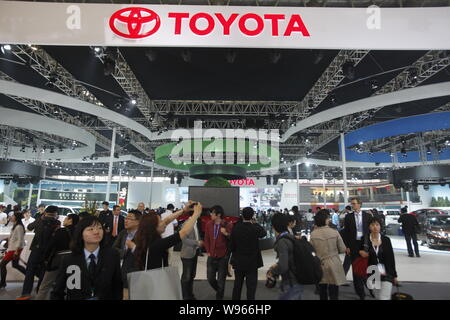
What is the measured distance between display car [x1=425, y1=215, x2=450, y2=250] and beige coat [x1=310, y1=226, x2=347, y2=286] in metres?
8.83

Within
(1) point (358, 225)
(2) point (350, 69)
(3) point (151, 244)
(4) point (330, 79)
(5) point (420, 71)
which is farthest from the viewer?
(4) point (330, 79)

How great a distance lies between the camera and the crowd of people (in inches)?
68.1

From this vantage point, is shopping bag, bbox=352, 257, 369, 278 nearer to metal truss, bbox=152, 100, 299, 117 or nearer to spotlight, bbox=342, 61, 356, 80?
spotlight, bbox=342, 61, 356, 80

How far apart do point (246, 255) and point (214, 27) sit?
3264 millimetres

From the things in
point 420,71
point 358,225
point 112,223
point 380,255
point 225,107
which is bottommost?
point 380,255

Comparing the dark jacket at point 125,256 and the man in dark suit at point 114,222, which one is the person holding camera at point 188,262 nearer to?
the dark jacket at point 125,256

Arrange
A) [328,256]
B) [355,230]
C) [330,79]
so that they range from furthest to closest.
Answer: [330,79]
[355,230]
[328,256]

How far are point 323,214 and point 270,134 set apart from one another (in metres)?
9.52

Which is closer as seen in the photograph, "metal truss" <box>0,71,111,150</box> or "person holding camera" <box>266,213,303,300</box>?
"person holding camera" <box>266,213,303,300</box>

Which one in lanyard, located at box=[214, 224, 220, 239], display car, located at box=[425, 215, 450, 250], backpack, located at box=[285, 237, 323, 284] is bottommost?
display car, located at box=[425, 215, 450, 250]

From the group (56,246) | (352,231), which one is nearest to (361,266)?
(352,231)

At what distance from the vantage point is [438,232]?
9.49 metres

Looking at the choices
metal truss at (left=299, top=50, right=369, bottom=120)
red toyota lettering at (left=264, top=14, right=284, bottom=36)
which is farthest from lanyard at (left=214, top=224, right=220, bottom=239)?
metal truss at (left=299, top=50, right=369, bottom=120)

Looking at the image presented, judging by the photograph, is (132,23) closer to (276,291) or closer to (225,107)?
(276,291)
